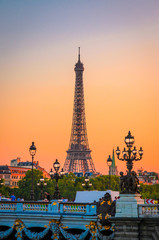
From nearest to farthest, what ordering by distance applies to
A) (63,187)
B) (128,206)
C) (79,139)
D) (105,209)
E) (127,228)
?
(127,228) → (128,206) → (105,209) → (63,187) → (79,139)

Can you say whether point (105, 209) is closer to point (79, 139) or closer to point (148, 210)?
point (148, 210)

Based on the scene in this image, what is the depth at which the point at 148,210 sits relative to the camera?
2845 cm

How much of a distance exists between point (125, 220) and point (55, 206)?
7852 mm

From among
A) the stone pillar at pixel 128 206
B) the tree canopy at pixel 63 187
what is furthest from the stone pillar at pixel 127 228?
the tree canopy at pixel 63 187

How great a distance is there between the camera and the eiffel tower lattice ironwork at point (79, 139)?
169000 mm

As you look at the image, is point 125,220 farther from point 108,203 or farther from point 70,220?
point 70,220

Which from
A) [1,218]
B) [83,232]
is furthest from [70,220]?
[1,218]

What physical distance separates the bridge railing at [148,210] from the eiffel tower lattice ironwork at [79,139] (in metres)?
133

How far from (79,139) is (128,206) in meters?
151

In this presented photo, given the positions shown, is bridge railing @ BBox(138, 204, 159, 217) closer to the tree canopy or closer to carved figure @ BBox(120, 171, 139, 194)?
carved figure @ BBox(120, 171, 139, 194)

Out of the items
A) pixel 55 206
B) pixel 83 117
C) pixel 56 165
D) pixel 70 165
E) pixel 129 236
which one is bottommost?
pixel 129 236

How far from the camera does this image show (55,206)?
1371 inches

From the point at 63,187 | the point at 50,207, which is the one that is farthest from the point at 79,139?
the point at 50,207

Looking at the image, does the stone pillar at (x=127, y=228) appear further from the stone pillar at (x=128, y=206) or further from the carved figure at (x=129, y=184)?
the carved figure at (x=129, y=184)
